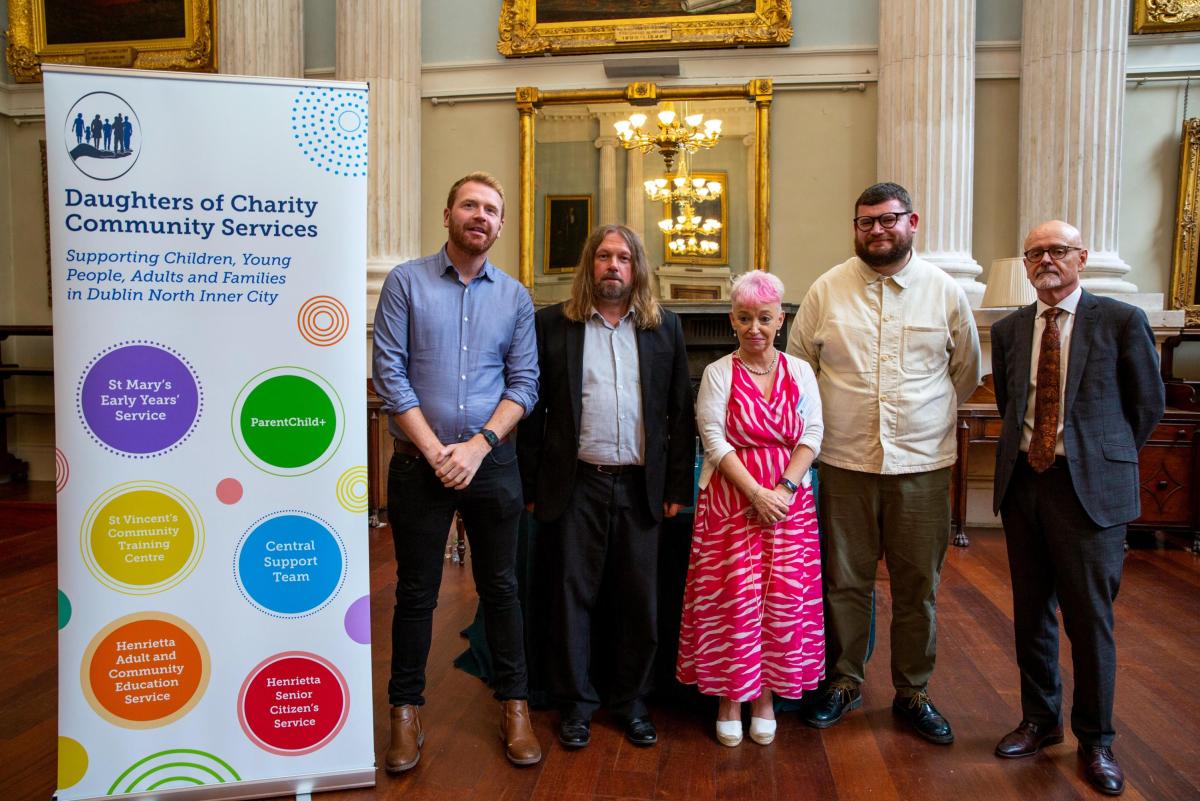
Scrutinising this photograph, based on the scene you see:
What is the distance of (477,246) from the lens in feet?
7.61

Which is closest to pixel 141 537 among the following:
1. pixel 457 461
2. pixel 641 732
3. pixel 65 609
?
pixel 65 609

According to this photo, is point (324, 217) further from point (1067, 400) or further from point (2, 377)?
point (2, 377)

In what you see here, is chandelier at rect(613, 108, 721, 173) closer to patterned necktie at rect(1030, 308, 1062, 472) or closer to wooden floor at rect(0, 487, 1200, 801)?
wooden floor at rect(0, 487, 1200, 801)

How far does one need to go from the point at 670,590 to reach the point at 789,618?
46 cm

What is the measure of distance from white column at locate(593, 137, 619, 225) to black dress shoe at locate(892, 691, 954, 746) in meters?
4.17

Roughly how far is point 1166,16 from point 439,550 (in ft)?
20.1

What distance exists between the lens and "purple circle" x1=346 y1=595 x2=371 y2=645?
2.21 m

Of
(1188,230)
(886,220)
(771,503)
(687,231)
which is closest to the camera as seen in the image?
(771,503)

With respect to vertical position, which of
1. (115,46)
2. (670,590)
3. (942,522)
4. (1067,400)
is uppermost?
(115,46)

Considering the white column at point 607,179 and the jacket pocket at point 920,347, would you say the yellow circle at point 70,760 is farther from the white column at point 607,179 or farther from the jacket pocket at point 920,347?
the white column at point 607,179

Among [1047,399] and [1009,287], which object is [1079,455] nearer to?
[1047,399]

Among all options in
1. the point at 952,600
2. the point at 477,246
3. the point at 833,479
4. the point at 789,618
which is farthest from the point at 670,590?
the point at 952,600

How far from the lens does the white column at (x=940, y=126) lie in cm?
543

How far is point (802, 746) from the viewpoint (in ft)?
8.29
